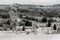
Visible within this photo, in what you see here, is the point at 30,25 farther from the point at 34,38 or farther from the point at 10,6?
the point at 10,6

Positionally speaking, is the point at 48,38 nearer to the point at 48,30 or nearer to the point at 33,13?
the point at 48,30

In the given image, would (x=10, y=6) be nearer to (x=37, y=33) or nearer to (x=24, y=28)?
(x=24, y=28)

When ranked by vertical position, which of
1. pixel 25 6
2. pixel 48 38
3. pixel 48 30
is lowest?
pixel 48 38

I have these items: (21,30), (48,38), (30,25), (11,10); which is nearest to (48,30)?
(48,38)

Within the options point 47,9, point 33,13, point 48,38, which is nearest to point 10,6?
point 33,13

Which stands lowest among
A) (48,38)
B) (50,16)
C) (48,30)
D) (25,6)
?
(48,38)

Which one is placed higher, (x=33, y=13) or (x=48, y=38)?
(x=33, y=13)

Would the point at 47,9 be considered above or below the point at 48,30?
above

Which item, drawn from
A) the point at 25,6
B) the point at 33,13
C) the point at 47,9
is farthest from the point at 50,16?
the point at 25,6
